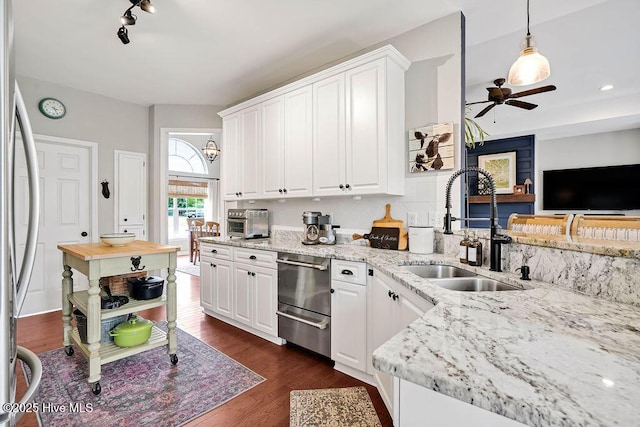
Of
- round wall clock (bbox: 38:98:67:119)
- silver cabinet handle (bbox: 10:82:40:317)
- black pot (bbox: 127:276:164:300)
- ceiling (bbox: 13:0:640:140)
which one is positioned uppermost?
ceiling (bbox: 13:0:640:140)

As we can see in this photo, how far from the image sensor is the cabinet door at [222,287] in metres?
3.17

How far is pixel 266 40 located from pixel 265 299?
2.50 m

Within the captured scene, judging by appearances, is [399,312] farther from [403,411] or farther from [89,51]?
[89,51]

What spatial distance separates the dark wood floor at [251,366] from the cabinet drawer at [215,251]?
74cm

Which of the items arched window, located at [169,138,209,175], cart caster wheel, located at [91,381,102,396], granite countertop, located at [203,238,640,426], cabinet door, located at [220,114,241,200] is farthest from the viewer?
arched window, located at [169,138,209,175]

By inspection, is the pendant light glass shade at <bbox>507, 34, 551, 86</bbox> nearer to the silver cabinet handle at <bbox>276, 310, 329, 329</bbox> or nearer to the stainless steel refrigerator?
the silver cabinet handle at <bbox>276, 310, 329, 329</bbox>

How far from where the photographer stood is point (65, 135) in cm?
388

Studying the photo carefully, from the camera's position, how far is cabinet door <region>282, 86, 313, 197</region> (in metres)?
2.98

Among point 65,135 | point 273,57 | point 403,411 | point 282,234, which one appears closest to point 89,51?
point 65,135

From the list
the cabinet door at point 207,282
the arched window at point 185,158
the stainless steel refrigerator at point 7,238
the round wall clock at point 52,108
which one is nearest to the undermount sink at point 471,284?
the stainless steel refrigerator at point 7,238

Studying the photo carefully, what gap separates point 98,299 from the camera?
6.81 ft

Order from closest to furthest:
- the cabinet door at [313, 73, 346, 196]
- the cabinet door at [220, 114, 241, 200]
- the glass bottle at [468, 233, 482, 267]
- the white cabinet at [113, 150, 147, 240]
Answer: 1. the glass bottle at [468, 233, 482, 267]
2. the cabinet door at [313, 73, 346, 196]
3. the cabinet door at [220, 114, 241, 200]
4. the white cabinet at [113, 150, 147, 240]

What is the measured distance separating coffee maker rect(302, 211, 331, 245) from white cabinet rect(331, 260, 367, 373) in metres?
0.67

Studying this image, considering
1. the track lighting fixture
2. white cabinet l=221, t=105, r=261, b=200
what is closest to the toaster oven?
white cabinet l=221, t=105, r=261, b=200
